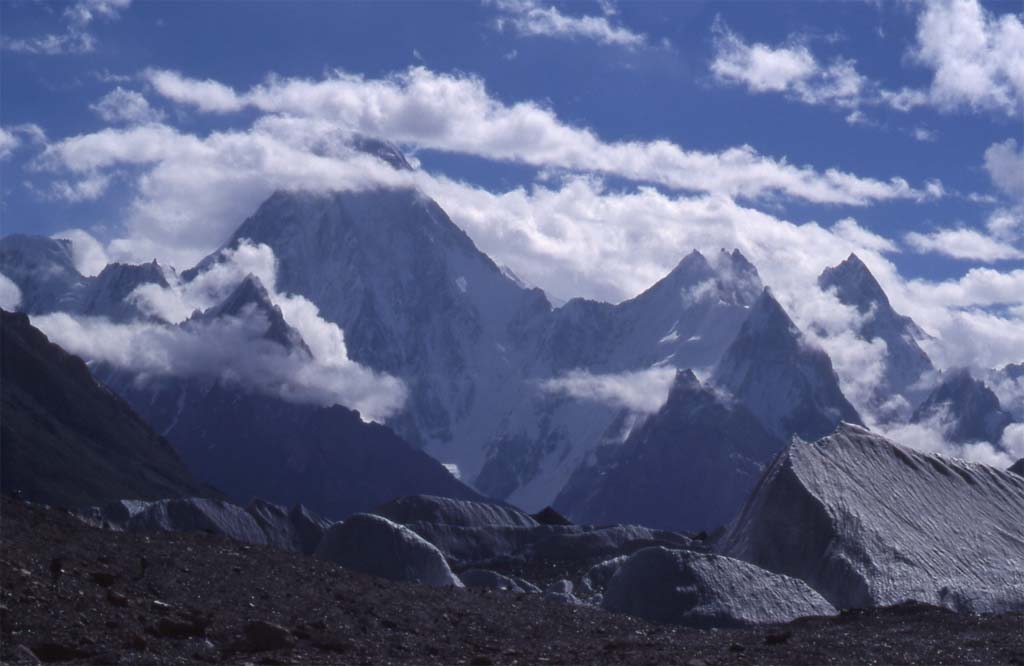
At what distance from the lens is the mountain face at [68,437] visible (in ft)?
453

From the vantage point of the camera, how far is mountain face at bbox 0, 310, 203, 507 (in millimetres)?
138125

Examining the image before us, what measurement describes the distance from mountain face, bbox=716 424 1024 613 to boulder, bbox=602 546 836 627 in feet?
9.61

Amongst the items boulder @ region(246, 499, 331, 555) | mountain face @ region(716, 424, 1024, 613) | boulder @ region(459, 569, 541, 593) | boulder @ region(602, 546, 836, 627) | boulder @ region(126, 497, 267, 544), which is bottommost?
boulder @ region(126, 497, 267, 544)

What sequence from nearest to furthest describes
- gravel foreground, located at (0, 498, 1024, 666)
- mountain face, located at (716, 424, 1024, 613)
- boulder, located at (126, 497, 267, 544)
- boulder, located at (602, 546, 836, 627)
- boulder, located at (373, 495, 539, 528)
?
gravel foreground, located at (0, 498, 1024, 666) → boulder, located at (602, 546, 836, 627) → mountain face, located at (716, 424, 1024, 613) → boulder, located at (126, 497, 267, 544) → boulder, located at (373, 495, 539, 528)

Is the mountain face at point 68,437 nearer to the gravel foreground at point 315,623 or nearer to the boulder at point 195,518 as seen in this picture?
the boulder at point 195,518

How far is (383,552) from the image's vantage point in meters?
39.5

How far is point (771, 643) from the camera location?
2470 centimetres

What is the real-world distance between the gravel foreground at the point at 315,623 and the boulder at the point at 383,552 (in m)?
7.59

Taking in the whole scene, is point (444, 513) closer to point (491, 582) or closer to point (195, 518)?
point (195, 518)

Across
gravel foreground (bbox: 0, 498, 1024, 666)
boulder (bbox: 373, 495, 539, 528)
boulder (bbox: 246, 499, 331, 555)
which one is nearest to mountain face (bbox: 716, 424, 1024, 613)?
gravel foreground (bbox: 0, 498, 1024, 666)

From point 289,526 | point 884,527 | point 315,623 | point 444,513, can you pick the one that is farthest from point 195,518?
point 315,623

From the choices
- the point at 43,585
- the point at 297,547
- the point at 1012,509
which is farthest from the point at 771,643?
the point at 297,547

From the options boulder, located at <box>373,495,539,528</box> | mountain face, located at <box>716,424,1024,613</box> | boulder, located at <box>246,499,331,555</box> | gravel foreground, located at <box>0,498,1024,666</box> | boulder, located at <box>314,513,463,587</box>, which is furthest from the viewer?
boulder, located at <box>373,495,539,528</box>

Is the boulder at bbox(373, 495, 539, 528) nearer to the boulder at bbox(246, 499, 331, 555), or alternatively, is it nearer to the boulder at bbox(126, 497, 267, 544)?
the boulder at bbox(246, 499, 331, 555)
